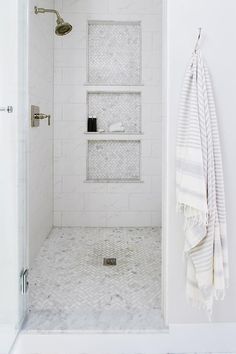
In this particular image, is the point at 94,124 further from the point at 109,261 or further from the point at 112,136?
the point at 109,261

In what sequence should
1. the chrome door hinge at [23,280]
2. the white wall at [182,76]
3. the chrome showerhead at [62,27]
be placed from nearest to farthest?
the white wall at [182,76] → the chrome door hinge at [23,280] → the chrome showerhead at [62,27]

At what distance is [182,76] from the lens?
1562 millimetres

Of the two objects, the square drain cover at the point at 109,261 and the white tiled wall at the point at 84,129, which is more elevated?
the white tiled wall at the point at 84,129

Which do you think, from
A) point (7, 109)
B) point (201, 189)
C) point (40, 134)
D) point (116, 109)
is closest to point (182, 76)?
Answer: point (201, 189)

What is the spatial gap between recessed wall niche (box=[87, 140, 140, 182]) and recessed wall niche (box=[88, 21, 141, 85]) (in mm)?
631

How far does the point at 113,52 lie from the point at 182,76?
216 centimetres

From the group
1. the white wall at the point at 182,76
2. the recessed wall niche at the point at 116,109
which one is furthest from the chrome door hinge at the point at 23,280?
the recessed wall niche at the point at 116,109

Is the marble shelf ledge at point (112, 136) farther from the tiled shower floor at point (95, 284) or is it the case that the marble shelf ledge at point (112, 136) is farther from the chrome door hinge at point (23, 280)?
the chrome door hinge at point (23, 280)

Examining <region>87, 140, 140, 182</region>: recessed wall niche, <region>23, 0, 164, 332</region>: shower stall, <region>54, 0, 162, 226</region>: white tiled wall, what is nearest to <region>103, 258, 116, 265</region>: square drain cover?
<region>23, 0, 164, 332</region>: shower stall

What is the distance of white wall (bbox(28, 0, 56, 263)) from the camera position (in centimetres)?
255

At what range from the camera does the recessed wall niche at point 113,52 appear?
11.5ft

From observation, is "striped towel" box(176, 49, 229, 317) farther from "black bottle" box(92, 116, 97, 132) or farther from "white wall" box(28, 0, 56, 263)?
"black bottle" box(92, 116, 97, 132)

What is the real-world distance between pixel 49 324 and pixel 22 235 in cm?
45

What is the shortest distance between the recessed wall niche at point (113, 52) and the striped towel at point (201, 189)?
213cm
